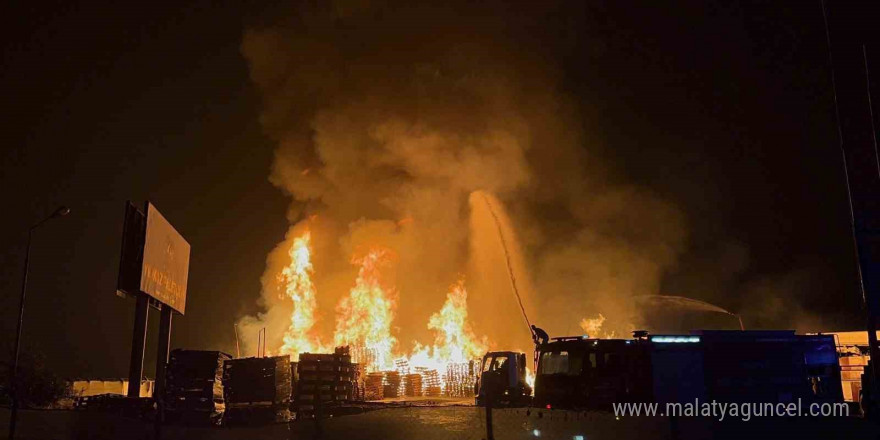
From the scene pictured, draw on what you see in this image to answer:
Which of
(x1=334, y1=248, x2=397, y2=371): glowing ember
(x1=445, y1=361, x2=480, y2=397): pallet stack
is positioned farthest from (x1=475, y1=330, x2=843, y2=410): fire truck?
(x1=334, y1=248, x2=397, y2=371): glowing ember

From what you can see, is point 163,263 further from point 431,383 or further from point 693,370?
point 693,370

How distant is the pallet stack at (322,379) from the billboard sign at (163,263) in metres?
5.69

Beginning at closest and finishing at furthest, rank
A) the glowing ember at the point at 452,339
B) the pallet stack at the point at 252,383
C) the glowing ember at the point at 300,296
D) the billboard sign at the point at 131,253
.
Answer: the billboard sign at the point at 131,253, the pallet stack at the point at 252,383, the glowing ember at the point at 452,339, the glowing ember at the point at 300,296

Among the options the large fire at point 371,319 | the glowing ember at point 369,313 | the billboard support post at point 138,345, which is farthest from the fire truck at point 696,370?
the glowing ember at point 369,313

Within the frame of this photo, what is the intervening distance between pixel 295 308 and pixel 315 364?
67.4ft

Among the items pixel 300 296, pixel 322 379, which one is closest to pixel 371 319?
pixel 300 296

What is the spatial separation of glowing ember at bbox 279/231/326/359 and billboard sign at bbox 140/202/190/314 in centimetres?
1211

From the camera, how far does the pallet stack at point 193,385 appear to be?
18.4m

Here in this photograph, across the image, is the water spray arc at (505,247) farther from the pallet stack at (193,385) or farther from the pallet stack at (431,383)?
the pallet stack at (193,385)

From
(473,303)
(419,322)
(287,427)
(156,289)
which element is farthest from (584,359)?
(419,322)

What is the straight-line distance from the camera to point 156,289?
69.1 ft

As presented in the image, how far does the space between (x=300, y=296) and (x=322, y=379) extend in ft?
67.8

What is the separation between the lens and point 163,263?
2198 cm

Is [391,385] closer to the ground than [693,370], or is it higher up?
closer to the ground
